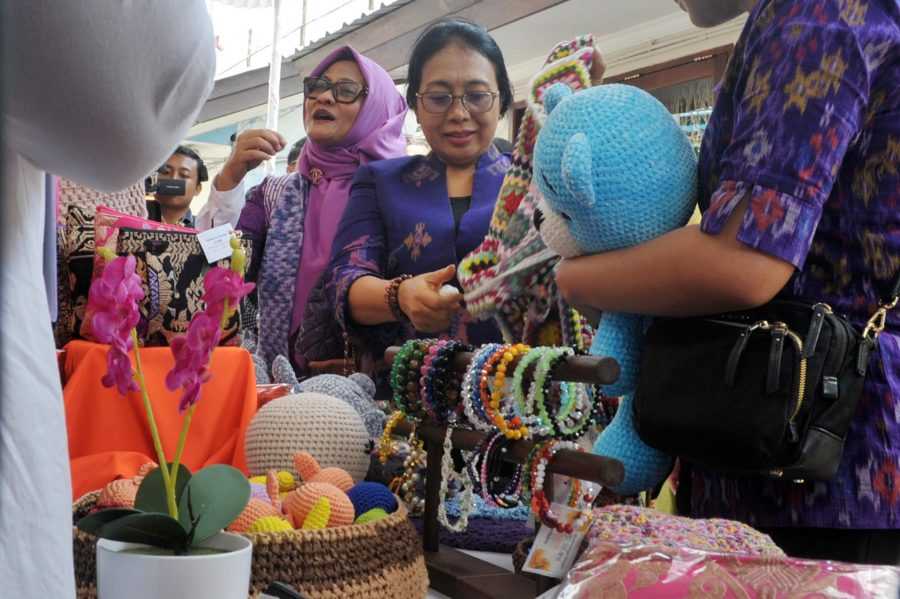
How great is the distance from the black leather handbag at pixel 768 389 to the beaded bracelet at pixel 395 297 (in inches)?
27.4

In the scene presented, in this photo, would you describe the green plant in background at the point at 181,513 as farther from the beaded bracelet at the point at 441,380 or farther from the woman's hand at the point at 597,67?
the woman's hand at the point at 597,67

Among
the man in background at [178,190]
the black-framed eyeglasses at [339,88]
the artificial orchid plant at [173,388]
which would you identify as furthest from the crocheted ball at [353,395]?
the man in background at [178,190]

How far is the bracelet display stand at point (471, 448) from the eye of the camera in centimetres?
90

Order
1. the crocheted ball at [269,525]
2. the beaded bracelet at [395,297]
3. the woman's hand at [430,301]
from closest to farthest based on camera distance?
the crocheted ball at [269,525]
the woman's hand at [430,301]
the beaded bracelet at [395,297]

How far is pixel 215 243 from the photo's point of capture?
5.14ft

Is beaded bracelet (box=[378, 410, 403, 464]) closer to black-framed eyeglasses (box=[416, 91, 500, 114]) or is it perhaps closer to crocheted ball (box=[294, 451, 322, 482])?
crocheted ball (box=[294, 451, 322, 482])

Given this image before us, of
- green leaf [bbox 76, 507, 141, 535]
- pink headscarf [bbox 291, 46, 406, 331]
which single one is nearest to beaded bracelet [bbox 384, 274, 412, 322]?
pink headscarf [bbox 291, 46, 406, 331]

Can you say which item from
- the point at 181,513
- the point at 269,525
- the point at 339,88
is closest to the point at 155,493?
the point at 181,513

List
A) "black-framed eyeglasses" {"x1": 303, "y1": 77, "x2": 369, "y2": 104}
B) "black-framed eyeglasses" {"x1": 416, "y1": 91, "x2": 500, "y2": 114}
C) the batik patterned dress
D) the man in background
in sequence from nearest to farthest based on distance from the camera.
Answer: the batik patterned dress
"black-framed eyeglasses" {"x1": 416, "y1": 91, "x2": 500, "y2": 114}
"black-framed eyeglasses" {"x1": 303, "y1": 77, "x2": 369, "y2": 104}
the man in background

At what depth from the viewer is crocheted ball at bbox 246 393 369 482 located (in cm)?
125

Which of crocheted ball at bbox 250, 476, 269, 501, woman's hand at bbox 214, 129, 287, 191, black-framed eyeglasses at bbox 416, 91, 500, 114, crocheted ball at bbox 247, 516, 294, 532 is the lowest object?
crocheted ball at bbox 247, 516, 294, 532

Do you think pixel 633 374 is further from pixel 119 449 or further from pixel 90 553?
pixel 119 449

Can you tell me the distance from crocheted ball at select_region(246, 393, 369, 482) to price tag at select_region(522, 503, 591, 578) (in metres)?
0.40

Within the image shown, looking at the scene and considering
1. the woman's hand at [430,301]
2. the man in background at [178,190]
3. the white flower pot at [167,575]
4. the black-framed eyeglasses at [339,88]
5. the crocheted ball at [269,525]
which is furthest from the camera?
the man in background at [178,190]
